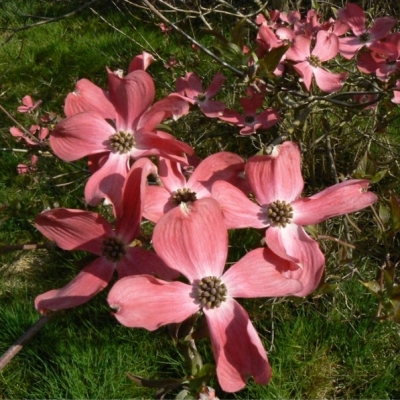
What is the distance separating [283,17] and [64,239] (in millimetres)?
952

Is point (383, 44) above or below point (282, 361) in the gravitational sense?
above

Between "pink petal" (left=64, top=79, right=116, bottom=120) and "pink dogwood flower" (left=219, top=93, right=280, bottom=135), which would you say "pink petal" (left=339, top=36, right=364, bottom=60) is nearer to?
"pink dogwood flower" (left=219, top=93, right=280, bottom=135)

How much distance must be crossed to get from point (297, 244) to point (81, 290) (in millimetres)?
284

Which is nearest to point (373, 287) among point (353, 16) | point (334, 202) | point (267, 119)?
point (334, 202)

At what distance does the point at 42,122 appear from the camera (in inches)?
63.5

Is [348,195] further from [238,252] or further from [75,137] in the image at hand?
[238,252]

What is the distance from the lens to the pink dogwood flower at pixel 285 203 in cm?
65

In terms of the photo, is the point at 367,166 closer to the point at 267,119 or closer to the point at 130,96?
the point at 267,119

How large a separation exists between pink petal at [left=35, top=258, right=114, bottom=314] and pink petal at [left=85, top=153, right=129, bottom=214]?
0.08 meters

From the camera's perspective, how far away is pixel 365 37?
115cm

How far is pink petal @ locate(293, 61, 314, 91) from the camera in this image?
0.94 m

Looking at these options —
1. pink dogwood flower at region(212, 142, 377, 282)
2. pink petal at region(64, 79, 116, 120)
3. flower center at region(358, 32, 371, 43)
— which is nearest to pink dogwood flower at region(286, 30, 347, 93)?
flower center at region(358, 32, 371, 43)

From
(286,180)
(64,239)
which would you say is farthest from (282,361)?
(64,239)

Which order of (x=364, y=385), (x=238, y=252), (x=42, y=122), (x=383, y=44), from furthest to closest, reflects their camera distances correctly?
(x=42, y=122) → (x=238, y=252) → (x=364, y=385) → (x=383, y=44)
